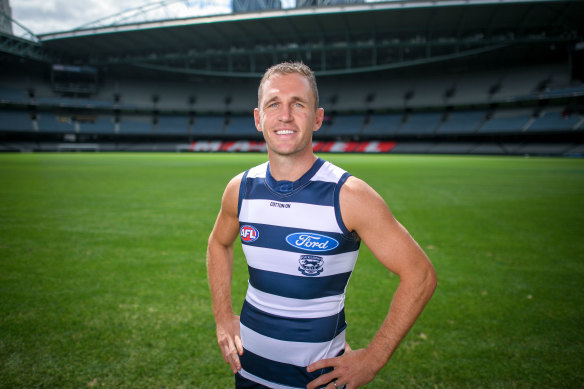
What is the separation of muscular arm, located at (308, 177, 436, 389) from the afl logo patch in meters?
0.46

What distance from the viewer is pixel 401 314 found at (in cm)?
145

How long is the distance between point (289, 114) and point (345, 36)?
4483 centimetres

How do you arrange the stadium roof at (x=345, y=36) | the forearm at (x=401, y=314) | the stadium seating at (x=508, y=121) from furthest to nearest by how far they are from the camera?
the stadium seating at (x=508, y=121), the stadium roof at (x=345, y=36), the forearm at (x=401, y=314)

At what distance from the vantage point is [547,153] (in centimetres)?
3706

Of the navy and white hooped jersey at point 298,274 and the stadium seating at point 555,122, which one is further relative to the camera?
the stadium seating at point 555,122

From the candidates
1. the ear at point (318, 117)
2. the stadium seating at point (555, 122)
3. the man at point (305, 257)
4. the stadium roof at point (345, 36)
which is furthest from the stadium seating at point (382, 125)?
the man at point (305, 257)

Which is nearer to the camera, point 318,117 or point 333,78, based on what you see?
point 318,117

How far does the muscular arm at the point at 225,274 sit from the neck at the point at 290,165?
28 centimetres

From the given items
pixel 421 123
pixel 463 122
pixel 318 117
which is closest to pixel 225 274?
pixel 318 117

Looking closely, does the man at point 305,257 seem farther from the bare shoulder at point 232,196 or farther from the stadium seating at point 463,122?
the stadium seating at point 463,122

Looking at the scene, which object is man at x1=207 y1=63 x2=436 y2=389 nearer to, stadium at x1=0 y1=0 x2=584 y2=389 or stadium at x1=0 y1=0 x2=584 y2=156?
stadium at x1=0 y1=0 x2=584 y2=389

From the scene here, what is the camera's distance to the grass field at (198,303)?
2.44m

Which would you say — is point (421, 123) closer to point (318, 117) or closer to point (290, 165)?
point (318, 117)

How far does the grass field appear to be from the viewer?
8.01 feet
